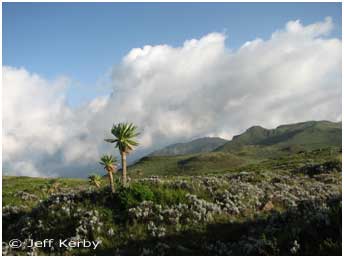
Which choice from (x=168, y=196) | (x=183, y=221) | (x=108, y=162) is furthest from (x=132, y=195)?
(x=108, y=162)

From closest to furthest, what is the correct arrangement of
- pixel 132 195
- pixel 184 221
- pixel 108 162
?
pixel 184 221
pixel 132 195
pixel 108 162

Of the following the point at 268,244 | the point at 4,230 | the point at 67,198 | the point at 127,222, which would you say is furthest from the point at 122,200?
the point at 268,244

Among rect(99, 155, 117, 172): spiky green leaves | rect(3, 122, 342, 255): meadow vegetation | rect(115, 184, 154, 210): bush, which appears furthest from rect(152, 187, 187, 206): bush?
rect(99, 155, 117, 172): spiky green leaves

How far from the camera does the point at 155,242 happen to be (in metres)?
20.3

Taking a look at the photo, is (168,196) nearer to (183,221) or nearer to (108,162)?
(183,221)

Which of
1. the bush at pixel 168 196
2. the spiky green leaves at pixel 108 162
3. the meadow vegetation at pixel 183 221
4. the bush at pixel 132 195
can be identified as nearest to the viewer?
the meadow vegetation at pixel 183 221

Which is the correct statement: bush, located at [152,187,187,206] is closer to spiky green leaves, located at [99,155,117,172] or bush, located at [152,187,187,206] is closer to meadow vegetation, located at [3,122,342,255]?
meadow vegetation, located at [3,122,342,255]

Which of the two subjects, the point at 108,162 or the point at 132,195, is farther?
the point at 108,162

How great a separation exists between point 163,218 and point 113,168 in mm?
15882

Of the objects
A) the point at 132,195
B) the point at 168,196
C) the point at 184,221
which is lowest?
the point at 184,221

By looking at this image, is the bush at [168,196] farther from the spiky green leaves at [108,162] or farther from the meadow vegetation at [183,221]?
the spiky green leaves at [108,162]

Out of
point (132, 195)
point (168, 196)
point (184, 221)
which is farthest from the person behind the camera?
point (168, 196)

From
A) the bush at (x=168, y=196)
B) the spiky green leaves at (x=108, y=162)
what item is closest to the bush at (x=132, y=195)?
the bush at (x=168, y=196)

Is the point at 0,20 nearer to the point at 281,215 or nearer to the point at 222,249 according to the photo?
the point at 222,249
